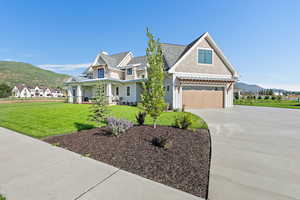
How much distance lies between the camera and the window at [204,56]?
53.2ft

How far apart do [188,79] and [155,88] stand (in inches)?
385

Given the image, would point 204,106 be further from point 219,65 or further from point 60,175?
point 60,175

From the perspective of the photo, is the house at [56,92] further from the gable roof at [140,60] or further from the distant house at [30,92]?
the gable roof at [140,60]

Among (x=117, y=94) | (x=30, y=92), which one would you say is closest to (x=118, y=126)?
(x=117, y=94)

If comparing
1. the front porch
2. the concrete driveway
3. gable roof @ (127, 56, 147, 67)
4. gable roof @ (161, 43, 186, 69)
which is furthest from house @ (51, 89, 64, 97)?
the concrete driveway

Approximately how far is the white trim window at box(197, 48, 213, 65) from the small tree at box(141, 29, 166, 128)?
469 inches

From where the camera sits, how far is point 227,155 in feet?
12.9

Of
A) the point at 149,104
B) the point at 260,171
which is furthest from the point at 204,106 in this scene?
the point at 260,171

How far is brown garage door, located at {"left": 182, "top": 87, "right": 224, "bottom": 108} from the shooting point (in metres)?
15.6

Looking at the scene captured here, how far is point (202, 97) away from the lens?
52.6ft

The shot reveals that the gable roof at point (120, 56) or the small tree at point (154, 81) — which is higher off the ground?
the gable roof at point (120, 56)

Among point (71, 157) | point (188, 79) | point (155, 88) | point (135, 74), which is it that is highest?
point (135, 74)

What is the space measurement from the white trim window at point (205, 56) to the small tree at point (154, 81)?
1190cm

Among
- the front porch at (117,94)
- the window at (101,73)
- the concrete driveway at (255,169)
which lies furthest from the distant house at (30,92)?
the concrete driveway at (255,169)
